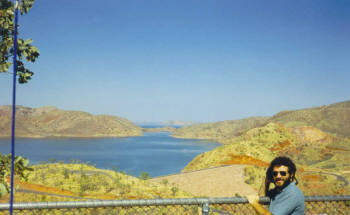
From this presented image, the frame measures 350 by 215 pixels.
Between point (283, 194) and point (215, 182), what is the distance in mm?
24858

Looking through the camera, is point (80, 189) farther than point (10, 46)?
Yes

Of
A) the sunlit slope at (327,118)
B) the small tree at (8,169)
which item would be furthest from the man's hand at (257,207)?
the sunlit slope at (327,118)

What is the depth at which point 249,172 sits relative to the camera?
30.4 metres

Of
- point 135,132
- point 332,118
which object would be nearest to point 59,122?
point 135,132

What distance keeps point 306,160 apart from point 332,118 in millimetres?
53896

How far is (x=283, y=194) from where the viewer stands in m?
3.13

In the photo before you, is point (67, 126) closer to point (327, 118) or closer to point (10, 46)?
point (327, 118)

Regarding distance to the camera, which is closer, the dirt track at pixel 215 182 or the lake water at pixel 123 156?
the dirt track at pixel 215 182

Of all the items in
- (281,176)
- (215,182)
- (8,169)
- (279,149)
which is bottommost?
(215,182)

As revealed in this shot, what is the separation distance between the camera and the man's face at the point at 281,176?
11.0ft

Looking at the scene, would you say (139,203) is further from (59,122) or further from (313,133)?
(59,122)

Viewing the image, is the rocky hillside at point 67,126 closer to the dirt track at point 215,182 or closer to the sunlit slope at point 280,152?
the sunlit slope at point 280,152

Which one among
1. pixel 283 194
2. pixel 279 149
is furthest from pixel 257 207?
pixel 279 149

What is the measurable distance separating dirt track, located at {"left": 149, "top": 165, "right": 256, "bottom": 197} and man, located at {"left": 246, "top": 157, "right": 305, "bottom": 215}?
20.0 meters
